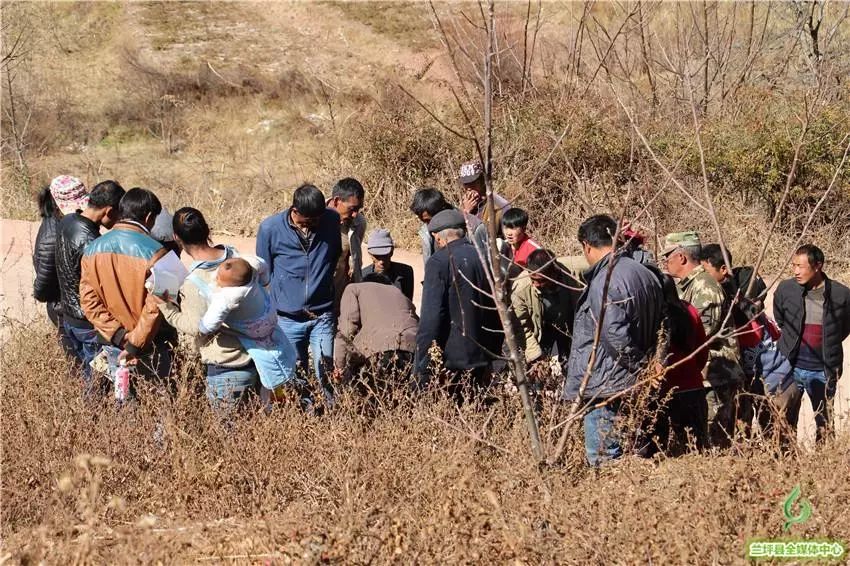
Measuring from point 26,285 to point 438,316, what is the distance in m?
6.07

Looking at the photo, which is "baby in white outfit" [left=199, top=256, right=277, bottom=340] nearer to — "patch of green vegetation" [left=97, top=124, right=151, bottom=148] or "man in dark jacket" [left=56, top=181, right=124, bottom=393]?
"man in dark jacket" [left=56, top=181, right=124, bottom=393]

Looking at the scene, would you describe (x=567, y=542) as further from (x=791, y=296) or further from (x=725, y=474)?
(x=791, y=296)

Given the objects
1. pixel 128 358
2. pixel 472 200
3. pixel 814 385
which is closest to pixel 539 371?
pixel 472 200

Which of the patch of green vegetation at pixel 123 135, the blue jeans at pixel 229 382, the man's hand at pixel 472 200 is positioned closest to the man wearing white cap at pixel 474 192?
the man's hand at pixel 472 200

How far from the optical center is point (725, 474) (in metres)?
4.13

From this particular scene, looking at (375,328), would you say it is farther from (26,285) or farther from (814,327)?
(26,285)

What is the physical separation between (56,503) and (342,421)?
139cm

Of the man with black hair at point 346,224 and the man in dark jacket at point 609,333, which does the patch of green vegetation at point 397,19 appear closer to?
the man with black hair at point 346,224

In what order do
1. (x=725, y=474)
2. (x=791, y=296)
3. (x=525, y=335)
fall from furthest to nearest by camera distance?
1. (x=791, y=296)
2. (x=525, y=335)
3. (x=725, y=474)

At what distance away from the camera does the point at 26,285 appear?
9.63m

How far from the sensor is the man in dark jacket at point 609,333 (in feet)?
14.9

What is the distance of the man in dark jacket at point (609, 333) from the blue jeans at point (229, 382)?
66.0 inches

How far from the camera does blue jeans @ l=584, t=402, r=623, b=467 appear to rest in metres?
4.54

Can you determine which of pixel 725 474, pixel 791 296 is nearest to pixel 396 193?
pixel 791 296
